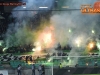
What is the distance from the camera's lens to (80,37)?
9609mm

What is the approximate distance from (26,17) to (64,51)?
152 cm

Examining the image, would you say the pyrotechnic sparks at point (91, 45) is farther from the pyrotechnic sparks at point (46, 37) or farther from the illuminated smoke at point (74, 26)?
the pyrotechnic sparks at point (46, 37)

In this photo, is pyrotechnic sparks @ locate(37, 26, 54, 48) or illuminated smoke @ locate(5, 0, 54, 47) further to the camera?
pyrotechnic sparks @ locate(37, 26, 54, 48)

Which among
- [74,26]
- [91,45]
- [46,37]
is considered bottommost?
[91,45]

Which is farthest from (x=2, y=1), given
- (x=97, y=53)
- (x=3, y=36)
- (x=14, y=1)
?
(x=97, y=53)

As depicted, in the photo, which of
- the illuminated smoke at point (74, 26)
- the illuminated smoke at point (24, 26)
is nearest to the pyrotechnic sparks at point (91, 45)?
the illuminated smoke at point (74, 26)

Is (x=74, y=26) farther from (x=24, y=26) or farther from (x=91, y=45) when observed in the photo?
(x=24, y=26)

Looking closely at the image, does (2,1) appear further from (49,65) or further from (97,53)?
(97,53)

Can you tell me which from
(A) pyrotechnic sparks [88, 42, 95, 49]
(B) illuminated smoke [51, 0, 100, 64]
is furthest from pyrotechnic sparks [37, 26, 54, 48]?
(A) pyrotechnic sparks [88, 42, 95, 49]

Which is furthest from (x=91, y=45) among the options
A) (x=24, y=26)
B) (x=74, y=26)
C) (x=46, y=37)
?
(x=24, y=26)

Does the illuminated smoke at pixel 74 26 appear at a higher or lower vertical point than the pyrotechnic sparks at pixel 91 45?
higher

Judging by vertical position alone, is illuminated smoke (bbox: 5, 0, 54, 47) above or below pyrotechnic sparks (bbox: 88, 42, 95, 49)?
above

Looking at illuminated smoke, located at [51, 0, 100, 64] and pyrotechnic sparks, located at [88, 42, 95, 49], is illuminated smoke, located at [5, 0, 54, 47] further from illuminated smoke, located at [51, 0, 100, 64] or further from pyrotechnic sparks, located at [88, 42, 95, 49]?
pyrotechnic sparks, located at [88, 42, 95, 49]

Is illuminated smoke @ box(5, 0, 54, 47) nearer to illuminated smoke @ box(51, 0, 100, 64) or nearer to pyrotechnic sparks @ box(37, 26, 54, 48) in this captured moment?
pyrotechnic sparks @ box(37, 26, 54, 48)
